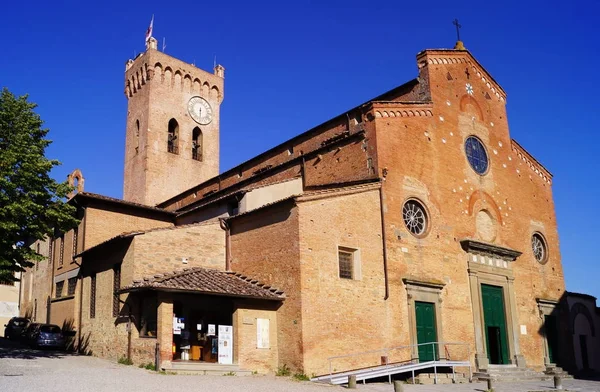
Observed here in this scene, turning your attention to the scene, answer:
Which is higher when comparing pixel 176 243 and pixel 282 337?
pixel 176 243

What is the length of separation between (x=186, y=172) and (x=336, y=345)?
26468mm

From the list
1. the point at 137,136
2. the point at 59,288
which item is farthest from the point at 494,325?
the point at 137,136

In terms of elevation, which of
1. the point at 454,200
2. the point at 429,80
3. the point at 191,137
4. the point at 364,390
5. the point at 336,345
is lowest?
the point at 364,390

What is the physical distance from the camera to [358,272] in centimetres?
2062

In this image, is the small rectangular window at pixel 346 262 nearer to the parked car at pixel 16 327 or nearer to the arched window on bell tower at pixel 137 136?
the parked car at pixel 16 327

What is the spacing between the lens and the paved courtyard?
13523mm

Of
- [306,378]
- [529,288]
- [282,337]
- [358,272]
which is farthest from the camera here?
[529,288]

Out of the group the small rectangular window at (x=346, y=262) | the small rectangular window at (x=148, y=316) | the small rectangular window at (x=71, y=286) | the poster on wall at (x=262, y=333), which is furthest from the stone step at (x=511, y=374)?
the small rectangular window at (x=71, y=286)

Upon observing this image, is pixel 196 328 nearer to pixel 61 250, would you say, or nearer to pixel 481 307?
pixel 481 307

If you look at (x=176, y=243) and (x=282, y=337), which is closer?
(x=282, y=337)

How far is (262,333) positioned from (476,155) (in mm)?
14132

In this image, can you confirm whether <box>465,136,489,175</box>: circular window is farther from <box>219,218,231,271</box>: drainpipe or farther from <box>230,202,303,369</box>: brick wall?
<box>219,218,231,271</box>: drainpipe

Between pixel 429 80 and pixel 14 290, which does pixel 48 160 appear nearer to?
pixel 429 80

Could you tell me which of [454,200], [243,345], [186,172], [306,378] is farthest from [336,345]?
[186,172]
